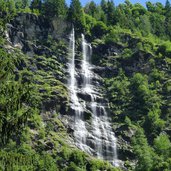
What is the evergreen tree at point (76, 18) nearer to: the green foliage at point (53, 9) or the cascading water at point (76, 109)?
the green foliage at point (53, 9)

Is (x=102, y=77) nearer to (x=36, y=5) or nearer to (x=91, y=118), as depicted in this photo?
(x=91, y=118)

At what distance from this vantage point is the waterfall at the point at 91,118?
67562 millimetres

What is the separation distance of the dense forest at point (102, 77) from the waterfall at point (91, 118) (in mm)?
1314

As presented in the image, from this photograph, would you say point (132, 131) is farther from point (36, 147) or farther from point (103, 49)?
point (103, 49)

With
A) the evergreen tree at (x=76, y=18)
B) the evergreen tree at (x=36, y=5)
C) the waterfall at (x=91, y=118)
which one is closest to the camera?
the waterfall at (x=91, y=118)

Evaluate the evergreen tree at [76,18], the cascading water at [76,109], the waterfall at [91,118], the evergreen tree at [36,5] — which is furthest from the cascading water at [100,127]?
the evergreen tree at [36,5]

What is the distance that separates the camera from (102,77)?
87.2 metres

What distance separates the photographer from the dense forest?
60.8 m

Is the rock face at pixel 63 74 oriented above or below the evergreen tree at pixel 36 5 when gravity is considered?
below

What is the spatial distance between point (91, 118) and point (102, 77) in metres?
15.7

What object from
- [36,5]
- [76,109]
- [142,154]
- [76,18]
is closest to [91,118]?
[76,109]

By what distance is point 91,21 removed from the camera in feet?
351

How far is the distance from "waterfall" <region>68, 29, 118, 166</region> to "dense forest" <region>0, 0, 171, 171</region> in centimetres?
131

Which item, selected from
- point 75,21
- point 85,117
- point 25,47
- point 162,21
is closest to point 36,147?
point 85,117
